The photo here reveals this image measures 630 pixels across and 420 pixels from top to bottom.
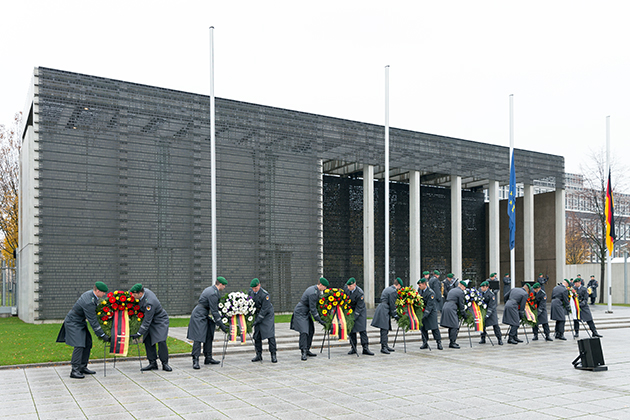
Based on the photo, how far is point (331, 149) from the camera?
2789cm

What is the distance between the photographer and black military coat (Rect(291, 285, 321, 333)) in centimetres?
1331

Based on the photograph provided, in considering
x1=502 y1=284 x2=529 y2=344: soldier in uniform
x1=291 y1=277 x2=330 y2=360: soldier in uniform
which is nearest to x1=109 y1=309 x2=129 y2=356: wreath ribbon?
x1=291 y1=277 x2=330 y2=360: soldier in uniform

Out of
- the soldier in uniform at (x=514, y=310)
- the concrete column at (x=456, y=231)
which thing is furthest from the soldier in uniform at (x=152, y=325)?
the concrete column at (x=456, y=231)

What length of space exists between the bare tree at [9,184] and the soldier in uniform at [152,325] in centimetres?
2601

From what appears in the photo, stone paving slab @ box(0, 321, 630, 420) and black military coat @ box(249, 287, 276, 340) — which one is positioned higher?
black military coat @ box(249, 287, 276, 340)

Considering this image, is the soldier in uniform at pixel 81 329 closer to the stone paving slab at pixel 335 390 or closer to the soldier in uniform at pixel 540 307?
the stone paving slab at pixel 335 390

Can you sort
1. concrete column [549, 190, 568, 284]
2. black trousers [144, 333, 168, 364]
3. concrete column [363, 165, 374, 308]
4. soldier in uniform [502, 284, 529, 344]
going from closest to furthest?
black trousers [144, 333, 168, 364] → soldier in uniform [502, 284, 529, 344] → concrete column [363, 165, 374, 308] → concrete column [549, 190, 568, 284]

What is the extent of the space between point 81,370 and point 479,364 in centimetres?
830

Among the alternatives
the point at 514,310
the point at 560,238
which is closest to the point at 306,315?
the point at 514,310

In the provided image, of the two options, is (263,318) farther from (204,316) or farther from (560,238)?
(560,238)

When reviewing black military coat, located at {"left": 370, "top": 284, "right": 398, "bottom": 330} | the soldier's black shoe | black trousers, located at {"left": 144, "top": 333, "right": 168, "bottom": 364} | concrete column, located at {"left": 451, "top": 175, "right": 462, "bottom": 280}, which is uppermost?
concrete column, located at {"left": 451, "top": 175, "right": 462, "bottom": 280}

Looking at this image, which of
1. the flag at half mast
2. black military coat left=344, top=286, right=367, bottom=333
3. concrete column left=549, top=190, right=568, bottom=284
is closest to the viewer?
black military coat left=344, top=286, right=367, bottom=333

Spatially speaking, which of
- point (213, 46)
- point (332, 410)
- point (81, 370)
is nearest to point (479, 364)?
point (332, 410)

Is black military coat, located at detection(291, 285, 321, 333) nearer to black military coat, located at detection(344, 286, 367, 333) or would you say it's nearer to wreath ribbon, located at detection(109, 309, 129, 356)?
black military coat, located at detection(344, 286, 367, 333)
